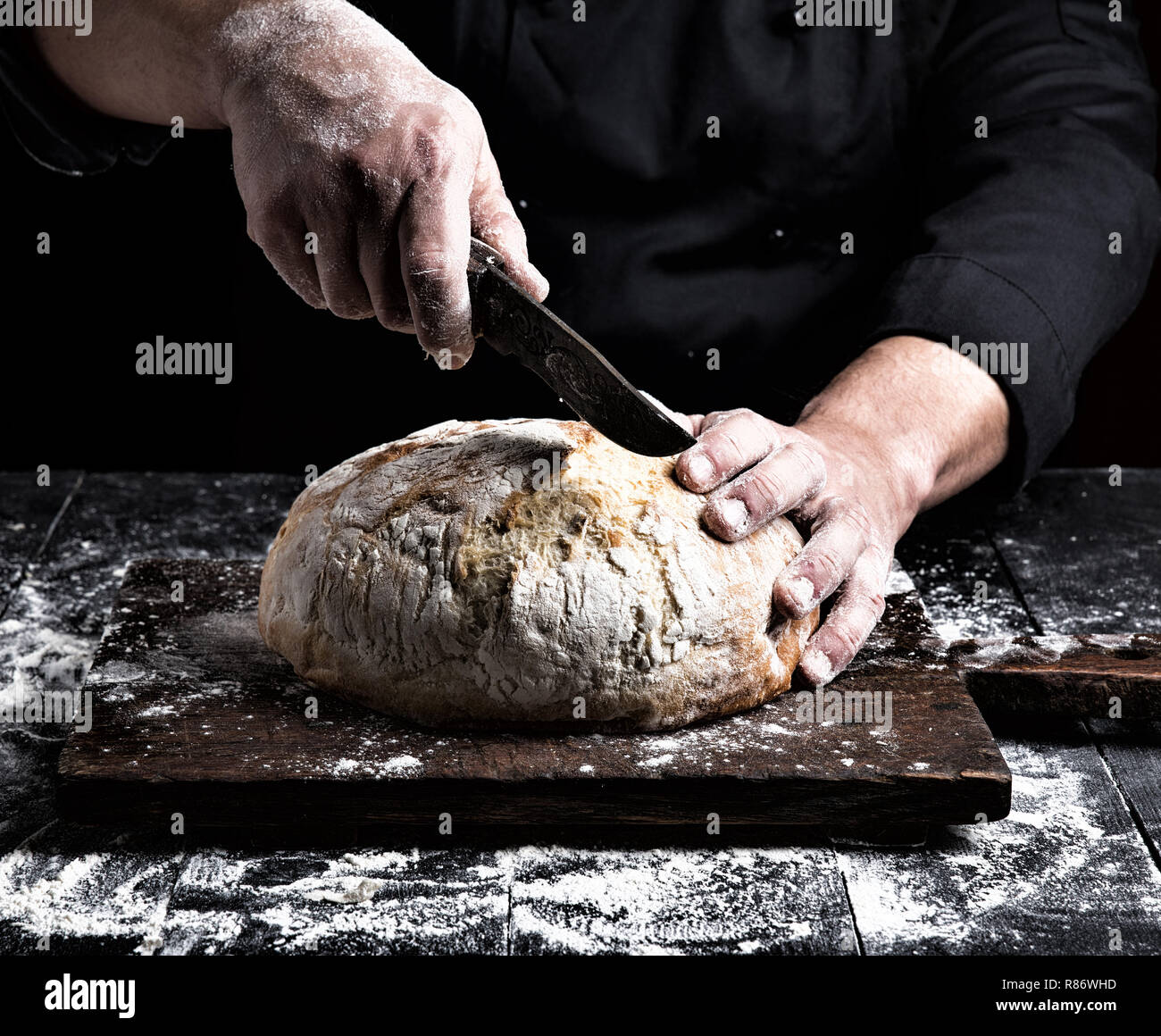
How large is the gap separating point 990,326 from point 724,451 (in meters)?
0.69

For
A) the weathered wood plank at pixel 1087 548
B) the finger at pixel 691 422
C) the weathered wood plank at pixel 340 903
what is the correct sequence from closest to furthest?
the weathered wood plank at pixel 340 903 → the finger at pixel 691 422 → the weathered wood plank at pixel 1087 548

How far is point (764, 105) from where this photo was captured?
2.07 meters

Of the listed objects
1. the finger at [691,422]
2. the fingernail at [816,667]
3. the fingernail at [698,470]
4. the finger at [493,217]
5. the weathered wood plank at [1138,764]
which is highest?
the finger at [493,217]

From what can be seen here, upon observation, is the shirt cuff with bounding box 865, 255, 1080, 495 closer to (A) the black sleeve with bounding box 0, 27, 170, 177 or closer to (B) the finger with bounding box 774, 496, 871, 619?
(B) the finger with bounding box 774, 496, 871, 619

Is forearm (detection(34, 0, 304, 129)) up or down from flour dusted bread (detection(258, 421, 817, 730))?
up

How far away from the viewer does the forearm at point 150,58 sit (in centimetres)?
156

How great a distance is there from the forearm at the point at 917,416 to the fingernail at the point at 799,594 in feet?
1.08

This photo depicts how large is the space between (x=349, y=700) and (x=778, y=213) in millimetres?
1203

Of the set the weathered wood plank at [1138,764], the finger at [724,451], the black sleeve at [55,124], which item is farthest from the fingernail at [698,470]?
the black sleeve at [55,124]

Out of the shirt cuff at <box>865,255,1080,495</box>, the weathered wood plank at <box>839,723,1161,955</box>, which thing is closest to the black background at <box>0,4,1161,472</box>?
the shirt cuff at <box>865,255,1080,495</box>

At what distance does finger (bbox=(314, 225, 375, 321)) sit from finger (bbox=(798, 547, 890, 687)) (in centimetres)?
68

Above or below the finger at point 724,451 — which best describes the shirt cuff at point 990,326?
above

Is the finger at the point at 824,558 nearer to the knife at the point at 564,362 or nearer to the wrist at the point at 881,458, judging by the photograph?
the wrist at the point at 881,458

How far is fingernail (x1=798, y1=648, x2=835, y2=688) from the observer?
1492 mm
